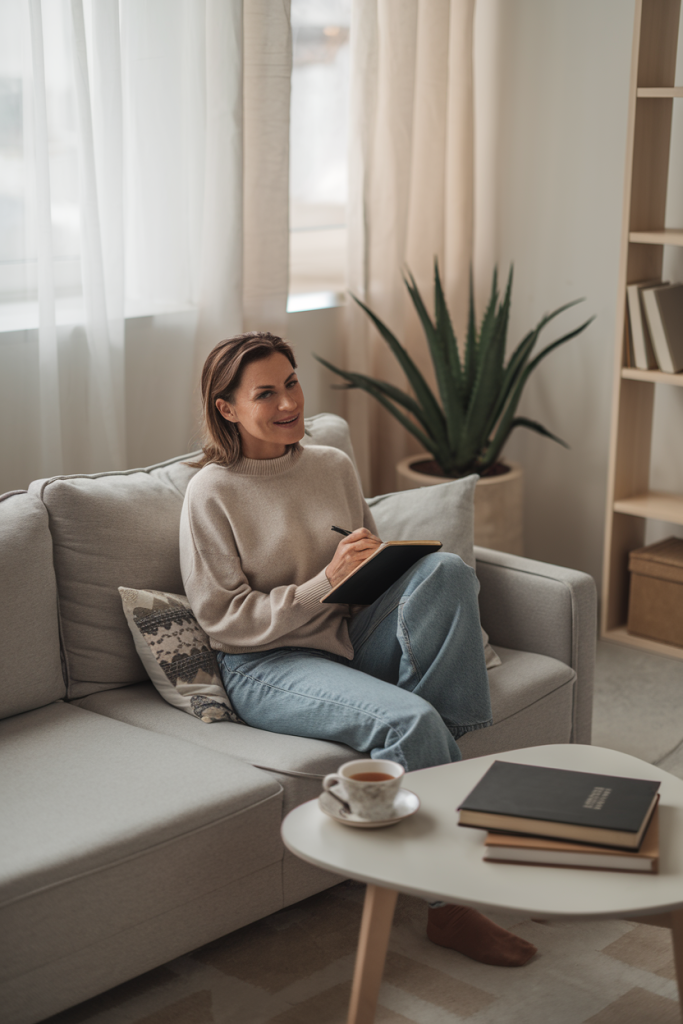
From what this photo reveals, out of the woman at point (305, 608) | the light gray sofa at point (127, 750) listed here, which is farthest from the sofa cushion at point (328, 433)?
the woman at point (305, 608)

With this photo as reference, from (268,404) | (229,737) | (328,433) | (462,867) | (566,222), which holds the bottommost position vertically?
(229,737)

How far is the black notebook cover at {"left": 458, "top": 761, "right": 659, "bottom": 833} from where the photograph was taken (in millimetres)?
1303

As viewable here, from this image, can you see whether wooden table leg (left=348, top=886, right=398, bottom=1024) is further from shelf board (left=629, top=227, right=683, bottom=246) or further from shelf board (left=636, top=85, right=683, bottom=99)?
shelf board (left=636, top=85, right=683, bottom=99)

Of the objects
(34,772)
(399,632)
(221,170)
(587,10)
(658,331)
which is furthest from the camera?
(587,10)

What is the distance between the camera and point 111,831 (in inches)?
61.2

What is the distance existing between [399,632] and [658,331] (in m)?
1.55

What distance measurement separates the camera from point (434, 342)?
3199mm

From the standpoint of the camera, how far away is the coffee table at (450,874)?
48.3 inches

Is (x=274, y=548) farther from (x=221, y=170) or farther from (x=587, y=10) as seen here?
(x=587, y=10)

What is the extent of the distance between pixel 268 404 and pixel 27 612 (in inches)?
23.5

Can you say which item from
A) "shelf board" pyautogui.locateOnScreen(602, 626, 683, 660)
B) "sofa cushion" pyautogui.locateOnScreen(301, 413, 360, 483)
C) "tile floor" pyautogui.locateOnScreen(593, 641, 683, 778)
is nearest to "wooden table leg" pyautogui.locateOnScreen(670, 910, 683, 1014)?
"tile floor" pyautogui.locateOnScreen(593, 641, 683, 778)

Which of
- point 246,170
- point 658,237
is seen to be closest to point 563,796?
point 658,237

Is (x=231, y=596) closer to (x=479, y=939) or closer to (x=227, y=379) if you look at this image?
(x=227, y=379)

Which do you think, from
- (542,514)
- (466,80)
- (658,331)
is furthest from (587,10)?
(542,514)
